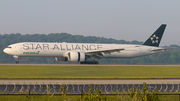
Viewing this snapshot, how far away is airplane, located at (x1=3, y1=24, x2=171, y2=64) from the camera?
5359 cm

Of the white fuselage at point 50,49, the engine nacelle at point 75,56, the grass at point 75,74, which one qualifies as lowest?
the grass at point 75,74

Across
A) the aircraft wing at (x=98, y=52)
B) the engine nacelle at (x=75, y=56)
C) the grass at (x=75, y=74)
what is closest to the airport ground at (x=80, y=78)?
the grass at (x=75, y=74)

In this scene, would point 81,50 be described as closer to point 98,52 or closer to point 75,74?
point 98,52

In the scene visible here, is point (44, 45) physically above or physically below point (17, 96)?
above

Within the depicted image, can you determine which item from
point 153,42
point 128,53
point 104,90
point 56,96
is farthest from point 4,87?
point 153,42

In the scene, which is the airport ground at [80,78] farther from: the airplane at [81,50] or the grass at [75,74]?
the airplane at [81,50]

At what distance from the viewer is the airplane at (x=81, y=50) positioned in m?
53.6

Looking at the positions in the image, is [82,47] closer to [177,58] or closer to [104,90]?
[104,90]

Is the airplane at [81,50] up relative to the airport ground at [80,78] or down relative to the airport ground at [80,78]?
up

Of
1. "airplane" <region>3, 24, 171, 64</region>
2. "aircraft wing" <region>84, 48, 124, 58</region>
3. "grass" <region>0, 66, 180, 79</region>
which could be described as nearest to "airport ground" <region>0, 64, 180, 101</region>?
"grass" <region>0, 66, 180, 79</region>

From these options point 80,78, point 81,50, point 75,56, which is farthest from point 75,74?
point 81,50

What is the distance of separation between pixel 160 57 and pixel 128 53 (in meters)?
92.9

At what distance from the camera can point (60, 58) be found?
190 ft

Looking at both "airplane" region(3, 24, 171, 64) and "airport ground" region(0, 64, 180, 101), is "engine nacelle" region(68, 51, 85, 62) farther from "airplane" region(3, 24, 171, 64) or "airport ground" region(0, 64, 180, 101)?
"airport ground" region(0, 64, 180, 101)
